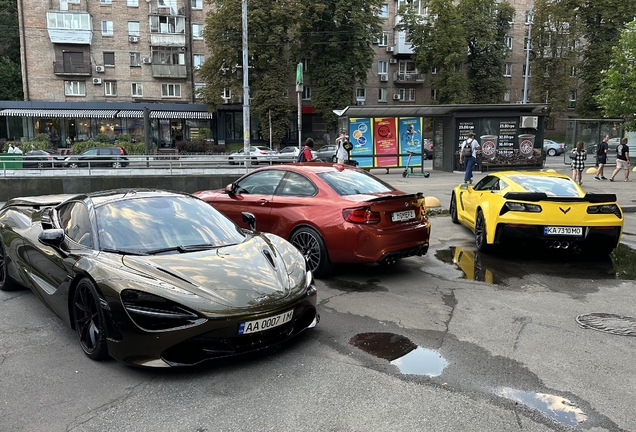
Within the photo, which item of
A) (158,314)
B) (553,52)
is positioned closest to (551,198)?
(158,314)

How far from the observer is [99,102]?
150 ft

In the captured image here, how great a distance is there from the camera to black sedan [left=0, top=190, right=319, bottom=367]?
376cm

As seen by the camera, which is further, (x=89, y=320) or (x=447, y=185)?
(x=447, y=185)

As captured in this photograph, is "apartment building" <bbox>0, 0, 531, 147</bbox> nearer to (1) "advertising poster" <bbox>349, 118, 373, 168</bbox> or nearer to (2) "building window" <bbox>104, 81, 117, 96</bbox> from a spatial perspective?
(2) "building window" <bbox>104, 81, 117, 96</bbox>

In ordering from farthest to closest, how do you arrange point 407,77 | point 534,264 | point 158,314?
1. point 407,77
2. point 534,264
3. point 158,314

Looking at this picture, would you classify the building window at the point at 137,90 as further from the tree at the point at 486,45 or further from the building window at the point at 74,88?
the tree at the point at 486,45

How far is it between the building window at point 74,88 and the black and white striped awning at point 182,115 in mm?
7133

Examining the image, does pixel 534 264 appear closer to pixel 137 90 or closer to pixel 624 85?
pixel 624 85

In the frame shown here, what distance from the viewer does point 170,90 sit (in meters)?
49.0

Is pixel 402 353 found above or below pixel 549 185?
below

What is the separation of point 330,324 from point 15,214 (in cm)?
407

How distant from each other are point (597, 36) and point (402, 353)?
52.4 meters

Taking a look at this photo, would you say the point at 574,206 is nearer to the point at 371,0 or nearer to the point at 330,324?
the point at 330,324

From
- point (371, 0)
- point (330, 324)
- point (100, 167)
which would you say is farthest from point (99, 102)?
point (330, 324)
